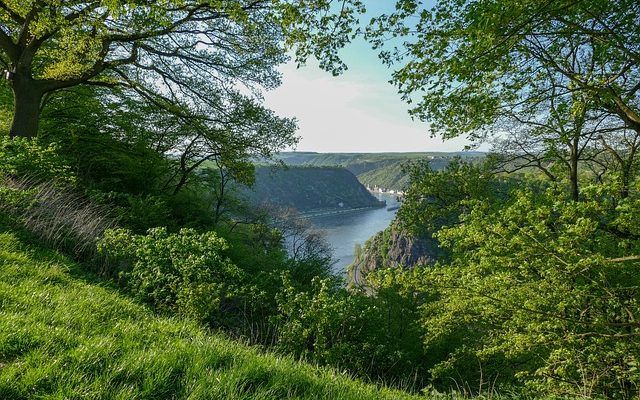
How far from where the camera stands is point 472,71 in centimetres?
696

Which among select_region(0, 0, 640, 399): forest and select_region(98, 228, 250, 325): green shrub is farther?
select_region(98, 228, 250, 325): green shrub

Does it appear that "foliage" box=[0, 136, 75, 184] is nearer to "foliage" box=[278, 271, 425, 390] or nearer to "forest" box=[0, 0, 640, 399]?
"forest" box=[0, 0, 640, 399]

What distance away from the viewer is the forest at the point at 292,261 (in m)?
3.48

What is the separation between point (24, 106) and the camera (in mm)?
10281

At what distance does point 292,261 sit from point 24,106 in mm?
9787

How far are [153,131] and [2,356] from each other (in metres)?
15.1

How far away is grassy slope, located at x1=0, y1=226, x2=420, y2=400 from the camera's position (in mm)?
2539

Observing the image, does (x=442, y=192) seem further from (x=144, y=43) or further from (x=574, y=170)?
(x=144, y=43)

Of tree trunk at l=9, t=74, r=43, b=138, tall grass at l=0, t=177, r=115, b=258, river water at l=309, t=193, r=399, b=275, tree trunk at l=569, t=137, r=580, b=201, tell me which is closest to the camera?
tall grass at l=0, t=177, r=115, b=258

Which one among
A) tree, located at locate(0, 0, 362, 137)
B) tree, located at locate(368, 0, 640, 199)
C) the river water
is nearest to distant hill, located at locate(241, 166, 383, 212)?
the river water

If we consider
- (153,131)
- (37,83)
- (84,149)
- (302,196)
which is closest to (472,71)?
(37,83)

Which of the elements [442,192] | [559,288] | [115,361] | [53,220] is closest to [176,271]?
[53,220]

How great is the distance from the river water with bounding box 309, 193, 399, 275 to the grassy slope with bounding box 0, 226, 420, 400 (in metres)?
88.3

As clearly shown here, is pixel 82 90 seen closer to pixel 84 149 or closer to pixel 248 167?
pixel 84 149
